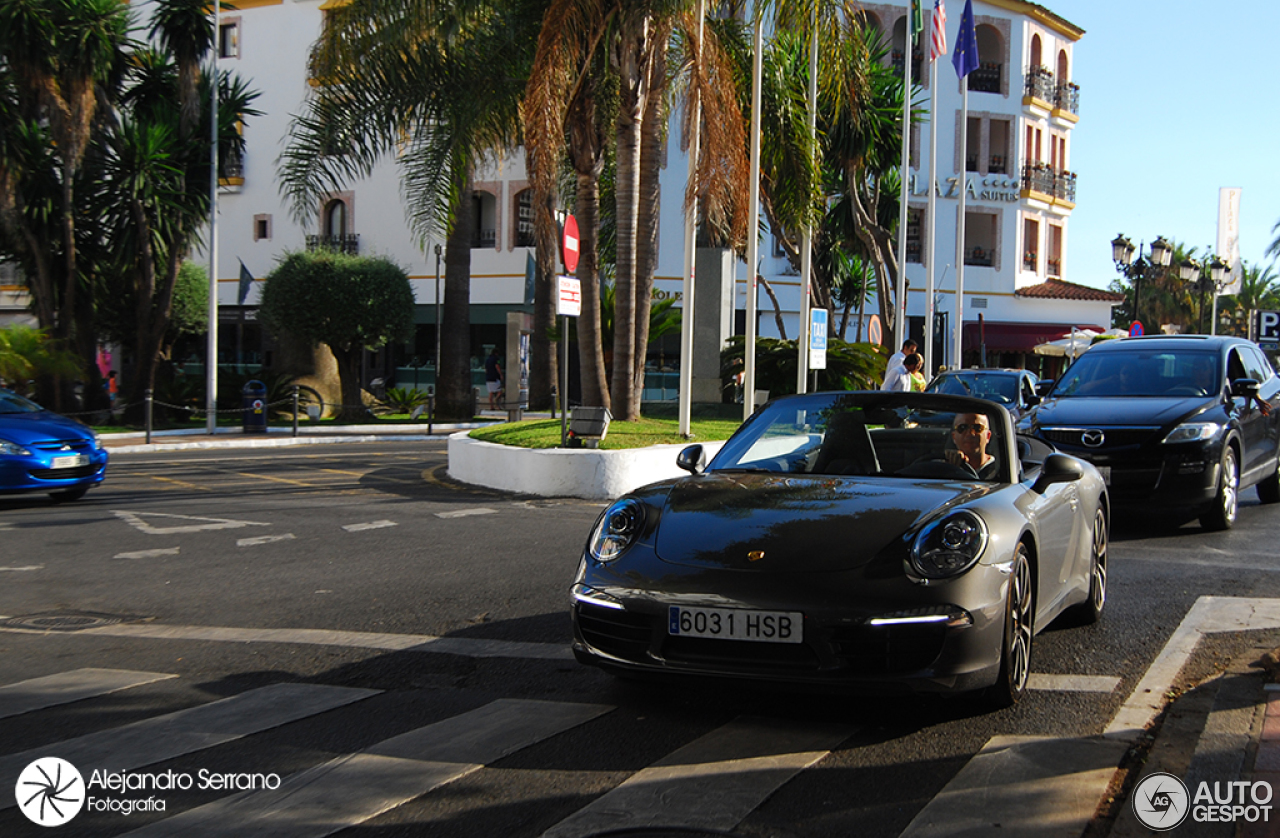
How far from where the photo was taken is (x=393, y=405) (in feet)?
108

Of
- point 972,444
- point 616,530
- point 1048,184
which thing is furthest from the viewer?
point 1048,184

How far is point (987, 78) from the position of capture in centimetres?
4612

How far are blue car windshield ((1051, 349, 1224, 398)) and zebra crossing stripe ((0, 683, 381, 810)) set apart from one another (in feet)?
27.8

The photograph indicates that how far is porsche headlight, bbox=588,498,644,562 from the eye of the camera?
16.0 feet

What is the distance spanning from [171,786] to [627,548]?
1899 mm

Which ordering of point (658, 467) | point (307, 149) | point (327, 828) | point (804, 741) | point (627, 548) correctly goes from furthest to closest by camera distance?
point (307, 149)
point (658, 467)
point (627, 548)
point (804, 741)
point (327, 828)

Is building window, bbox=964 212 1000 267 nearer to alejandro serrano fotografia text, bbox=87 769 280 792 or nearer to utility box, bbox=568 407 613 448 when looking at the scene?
utility box, bbox=568 407 613 448

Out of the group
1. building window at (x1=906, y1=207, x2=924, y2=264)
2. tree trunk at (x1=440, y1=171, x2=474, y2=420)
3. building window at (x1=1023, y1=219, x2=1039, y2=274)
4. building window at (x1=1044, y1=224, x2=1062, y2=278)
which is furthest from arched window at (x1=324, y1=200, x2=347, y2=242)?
building window at (x1=1044, y1=224, x2=1062, y2=278)

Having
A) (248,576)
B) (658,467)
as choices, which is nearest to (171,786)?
(248,576)

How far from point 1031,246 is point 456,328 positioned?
94.4 ft

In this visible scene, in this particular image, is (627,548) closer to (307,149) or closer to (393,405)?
(307,149)

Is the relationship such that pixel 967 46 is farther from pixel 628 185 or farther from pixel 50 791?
pixel 50 791

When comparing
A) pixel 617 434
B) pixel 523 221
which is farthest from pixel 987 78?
pixel 617 434

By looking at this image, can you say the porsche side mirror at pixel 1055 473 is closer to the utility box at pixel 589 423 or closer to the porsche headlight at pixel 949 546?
the porsche headlight at pixel 949 546
